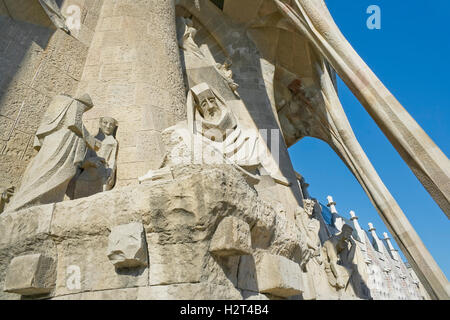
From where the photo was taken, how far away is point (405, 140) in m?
3.95

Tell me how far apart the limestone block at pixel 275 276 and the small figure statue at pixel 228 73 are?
5583 mm

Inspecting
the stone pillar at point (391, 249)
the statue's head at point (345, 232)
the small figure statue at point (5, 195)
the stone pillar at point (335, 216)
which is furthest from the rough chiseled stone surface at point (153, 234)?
the stone pillar at point (391, 249)

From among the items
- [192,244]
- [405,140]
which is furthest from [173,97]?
[192,244]

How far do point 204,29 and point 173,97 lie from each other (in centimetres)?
428

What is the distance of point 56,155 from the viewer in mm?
2789

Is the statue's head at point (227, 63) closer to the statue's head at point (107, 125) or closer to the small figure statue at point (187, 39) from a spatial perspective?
the small figure statue at point (187, 39)

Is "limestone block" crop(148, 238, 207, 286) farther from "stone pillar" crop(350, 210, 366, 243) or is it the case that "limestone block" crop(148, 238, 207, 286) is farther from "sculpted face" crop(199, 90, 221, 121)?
"stone pillar" crop(350, 210, 366, 243)

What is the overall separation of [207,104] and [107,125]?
1.19m

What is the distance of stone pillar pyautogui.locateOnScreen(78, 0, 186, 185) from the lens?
13.8 ft

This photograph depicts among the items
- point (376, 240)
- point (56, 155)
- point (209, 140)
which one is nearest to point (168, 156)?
point (209, 140)

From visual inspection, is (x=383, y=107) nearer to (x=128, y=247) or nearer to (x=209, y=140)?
(x=209, y=140)

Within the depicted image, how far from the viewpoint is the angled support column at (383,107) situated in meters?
3.64
